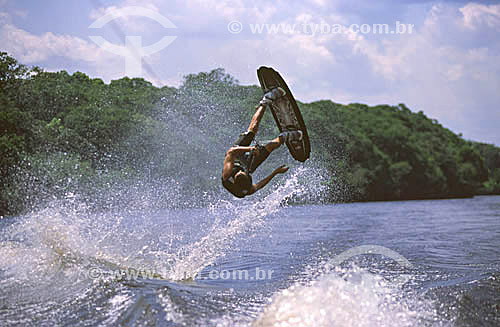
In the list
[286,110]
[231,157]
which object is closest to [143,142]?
[286,110]

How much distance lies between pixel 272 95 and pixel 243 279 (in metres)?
2.93

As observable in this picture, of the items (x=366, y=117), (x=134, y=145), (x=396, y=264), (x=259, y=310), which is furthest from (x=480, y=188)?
(x=259, y=310)

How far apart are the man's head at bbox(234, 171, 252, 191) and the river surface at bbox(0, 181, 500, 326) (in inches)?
56.9

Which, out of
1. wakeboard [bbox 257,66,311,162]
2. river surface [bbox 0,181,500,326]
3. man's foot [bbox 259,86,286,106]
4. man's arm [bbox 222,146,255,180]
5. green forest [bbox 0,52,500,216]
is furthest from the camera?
green forest [bbox 0,52,500,216]

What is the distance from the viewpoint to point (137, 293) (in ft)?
17.7

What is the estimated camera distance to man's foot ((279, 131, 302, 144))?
22.9 ft

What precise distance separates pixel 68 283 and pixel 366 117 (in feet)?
184

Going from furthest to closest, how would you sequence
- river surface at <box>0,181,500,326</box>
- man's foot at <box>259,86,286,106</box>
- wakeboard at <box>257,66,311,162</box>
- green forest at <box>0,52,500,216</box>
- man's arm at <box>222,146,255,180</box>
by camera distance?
green forest at <box>0,52,500,216</box> → wakeboard at <box>257,66,311,162</box> → man's foot at <box>259,86,286,106</box> → man's arm at <box>222,146,255,180</box> → river surface at <box>0,181,500,326</box>

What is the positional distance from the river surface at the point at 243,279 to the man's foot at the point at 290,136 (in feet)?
6.16

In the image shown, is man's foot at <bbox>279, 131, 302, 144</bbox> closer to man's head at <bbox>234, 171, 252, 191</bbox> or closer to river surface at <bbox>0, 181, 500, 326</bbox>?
man's head at <bbox>234, 171, 252, 191</bbox>

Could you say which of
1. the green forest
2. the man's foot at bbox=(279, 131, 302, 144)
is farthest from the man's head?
the green forest

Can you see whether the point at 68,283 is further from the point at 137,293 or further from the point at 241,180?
the point at 241,180

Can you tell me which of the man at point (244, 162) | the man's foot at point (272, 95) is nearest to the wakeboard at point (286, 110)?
the man's foot at point (272, 95)

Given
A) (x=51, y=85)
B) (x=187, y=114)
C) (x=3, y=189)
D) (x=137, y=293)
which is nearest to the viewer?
(x=137, y=293)
